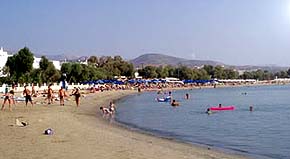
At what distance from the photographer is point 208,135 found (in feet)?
82.6

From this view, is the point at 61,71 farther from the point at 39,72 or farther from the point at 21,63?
the point at 21,63

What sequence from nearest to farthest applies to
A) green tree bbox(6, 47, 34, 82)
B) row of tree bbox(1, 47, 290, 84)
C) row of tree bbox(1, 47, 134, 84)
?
green tree bbox(6, 47, 34, 82)
row of tree bbox(1, 47, 134, 84)
row of tree bbox(1, 47, 290, 84)

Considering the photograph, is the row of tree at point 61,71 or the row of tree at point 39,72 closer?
the row of tree at point 39,72

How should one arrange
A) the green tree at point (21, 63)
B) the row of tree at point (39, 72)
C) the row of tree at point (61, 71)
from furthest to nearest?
the row of tree at point (61, 71) → the row of tree at point (39, 72) → the green tree at point (21, 63)

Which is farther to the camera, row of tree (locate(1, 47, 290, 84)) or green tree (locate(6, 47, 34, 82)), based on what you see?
row of tree (locate(1, 47, 290, 84))

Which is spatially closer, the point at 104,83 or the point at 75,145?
the point at 75,145

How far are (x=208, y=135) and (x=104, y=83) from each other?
96300 millimetres

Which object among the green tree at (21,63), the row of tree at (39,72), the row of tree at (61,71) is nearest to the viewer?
the green tree at (21,63)

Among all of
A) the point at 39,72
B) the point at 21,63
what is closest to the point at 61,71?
the point at 39,72

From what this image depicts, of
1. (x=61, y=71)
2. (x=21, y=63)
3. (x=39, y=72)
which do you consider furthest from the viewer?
(x=61, y=71)

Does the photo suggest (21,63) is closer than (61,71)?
Yes

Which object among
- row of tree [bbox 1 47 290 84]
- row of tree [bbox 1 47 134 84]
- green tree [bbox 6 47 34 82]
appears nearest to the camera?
green tree [bbox 6 47 34 82]

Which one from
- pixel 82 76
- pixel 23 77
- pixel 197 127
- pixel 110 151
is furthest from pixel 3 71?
pixel 110 151

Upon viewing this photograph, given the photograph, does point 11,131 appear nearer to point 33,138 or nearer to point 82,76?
point 33,138
